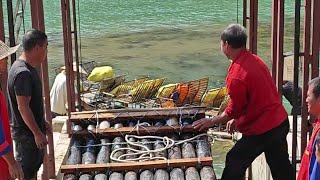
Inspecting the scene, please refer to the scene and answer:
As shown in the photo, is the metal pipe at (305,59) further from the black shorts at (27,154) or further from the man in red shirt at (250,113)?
the black shorts at (27,154)

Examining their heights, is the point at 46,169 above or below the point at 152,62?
above

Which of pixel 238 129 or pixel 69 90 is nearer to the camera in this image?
pixel 238 129

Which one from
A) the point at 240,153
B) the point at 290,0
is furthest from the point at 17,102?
the point at 290,0

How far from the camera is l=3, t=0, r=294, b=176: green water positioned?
86.5 feet

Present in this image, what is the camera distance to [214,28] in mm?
35750

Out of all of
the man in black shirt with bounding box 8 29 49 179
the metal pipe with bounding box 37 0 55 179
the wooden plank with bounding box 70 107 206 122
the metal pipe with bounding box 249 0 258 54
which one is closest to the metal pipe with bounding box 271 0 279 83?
the metal pipe with bounding box 249 0 258 54

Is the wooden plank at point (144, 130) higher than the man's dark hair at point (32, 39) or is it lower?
lower

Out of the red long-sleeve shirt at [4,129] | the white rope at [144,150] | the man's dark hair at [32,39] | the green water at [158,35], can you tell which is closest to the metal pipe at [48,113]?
the man's dark hair at [32,39]

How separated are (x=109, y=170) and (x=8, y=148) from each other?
899 mm

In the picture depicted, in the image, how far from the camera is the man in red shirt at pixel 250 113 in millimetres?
5414

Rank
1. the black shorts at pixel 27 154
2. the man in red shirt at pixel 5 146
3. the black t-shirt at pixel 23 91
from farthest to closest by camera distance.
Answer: the black shorts at pixel 27 154
the black t-shirt at pixel 23 91
the man in red shirt at pixel 5 146

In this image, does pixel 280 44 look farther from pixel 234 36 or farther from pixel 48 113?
pixel 48 113

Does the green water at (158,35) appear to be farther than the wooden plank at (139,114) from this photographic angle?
Yes

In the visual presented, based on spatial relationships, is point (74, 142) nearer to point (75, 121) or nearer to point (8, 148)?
point (75, 121)
